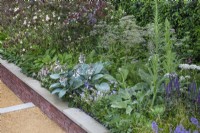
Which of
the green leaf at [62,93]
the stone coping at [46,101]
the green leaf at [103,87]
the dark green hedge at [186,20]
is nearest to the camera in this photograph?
the stone coping at [46,101]

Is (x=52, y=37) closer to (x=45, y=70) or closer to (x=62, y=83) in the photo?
(x=45, y=70)

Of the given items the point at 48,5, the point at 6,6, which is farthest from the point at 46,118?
the point at 6,6

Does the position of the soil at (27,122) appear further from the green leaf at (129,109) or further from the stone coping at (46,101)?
→ the green leaf at (129,109)

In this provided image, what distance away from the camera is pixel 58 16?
551 cm

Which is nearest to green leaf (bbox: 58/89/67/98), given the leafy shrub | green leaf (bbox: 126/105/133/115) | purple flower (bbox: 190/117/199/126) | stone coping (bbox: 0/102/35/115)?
the leafy shrub

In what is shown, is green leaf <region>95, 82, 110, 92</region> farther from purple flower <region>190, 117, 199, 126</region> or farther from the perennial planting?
purple flower <region>190, 117, 199, 126</region>

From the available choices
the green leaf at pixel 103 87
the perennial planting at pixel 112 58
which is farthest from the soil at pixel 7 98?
the green leaf at pixel 103 87

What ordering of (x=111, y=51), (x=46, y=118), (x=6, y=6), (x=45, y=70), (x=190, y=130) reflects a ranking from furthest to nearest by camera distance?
(x=6, y=6) → (x=111, y=51) → (x=45, y=70) → (x=46, y=118) → (x=190, y=130)

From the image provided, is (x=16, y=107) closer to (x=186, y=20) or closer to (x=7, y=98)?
(x=7, y=98)

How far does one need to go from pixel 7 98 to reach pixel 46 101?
113 cm

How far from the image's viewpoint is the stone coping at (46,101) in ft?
11.9

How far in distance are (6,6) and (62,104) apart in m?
2.72

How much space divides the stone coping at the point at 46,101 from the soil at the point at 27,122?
0.08 m

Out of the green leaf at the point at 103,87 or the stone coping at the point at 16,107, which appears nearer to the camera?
the green leaf at the point at 103,87
